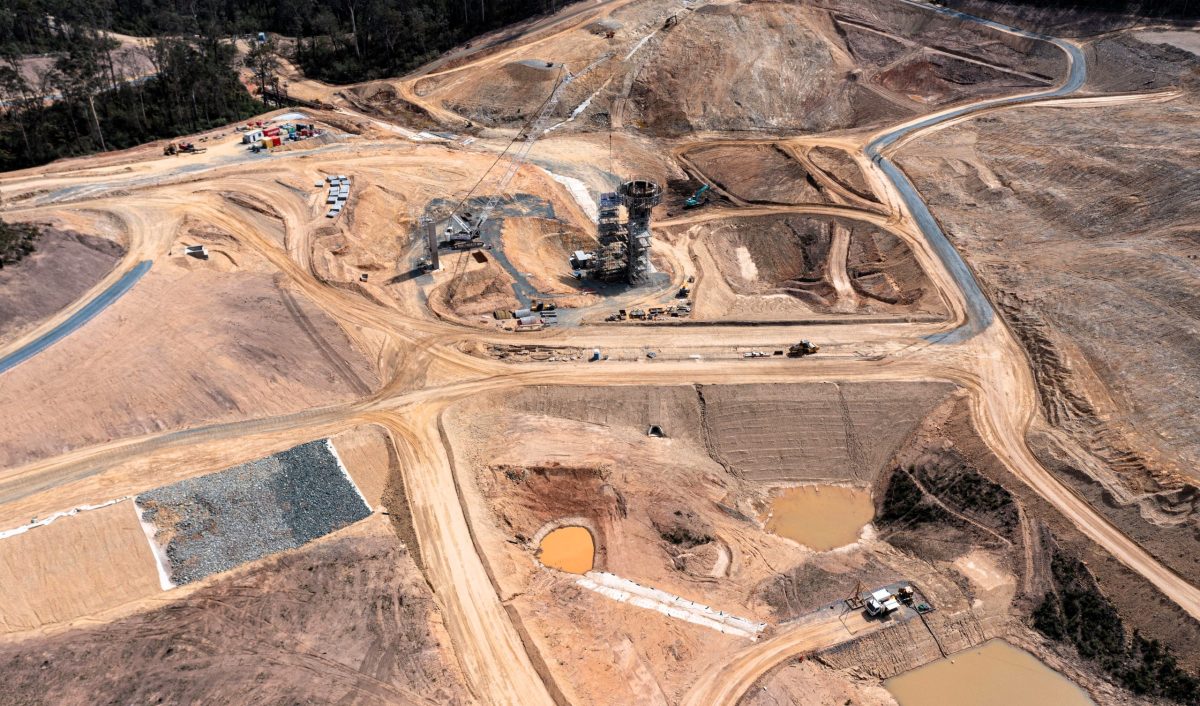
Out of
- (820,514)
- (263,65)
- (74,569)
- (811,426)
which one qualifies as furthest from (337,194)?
(820,514)

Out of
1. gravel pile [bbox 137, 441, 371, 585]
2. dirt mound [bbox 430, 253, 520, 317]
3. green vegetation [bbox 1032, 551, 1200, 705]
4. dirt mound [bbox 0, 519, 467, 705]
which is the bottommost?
green vegetation [bbox 1032, 551, 1200, 705]

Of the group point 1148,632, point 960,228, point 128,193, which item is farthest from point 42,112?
point 1148,632

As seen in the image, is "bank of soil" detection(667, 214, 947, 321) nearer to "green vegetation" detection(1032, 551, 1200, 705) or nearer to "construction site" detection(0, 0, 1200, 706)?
"construction site" detection(0, 0, 1200, 706)

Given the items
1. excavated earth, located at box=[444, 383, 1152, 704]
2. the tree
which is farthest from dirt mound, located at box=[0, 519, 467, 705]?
the tree

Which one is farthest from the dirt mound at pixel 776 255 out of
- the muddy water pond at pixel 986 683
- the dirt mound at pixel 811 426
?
the muddy water pond at pixel 986 683

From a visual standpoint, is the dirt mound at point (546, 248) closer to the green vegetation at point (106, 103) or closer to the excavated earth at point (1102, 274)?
the excavated earth at point (1102, 274)

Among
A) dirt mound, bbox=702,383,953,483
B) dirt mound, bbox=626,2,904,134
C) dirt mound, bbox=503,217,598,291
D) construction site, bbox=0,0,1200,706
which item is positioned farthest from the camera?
dirt mound, bbox=626,2,904,134

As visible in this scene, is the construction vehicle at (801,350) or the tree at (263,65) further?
the tree at (263,65)
